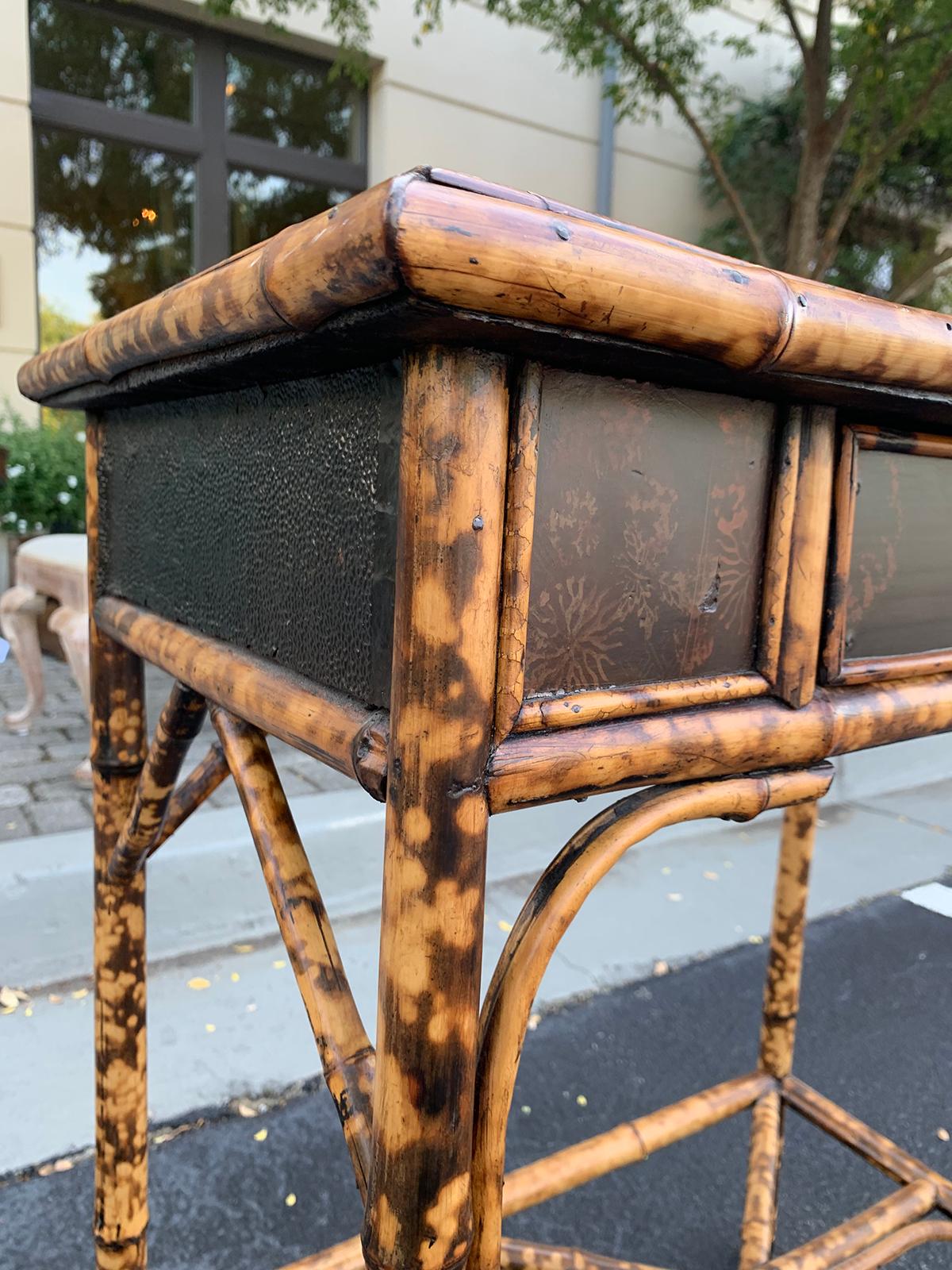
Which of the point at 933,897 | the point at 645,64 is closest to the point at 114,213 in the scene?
the point at 645,64

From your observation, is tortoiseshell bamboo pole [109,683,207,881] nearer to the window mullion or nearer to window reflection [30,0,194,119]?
the window mullion

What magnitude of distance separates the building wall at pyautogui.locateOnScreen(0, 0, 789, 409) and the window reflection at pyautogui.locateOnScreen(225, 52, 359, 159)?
0.69ft

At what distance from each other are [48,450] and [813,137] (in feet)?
12.9

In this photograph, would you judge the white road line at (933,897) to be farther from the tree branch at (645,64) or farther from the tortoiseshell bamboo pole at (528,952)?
the tree branch at (645,64)

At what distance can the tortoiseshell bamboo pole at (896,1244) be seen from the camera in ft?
3.65

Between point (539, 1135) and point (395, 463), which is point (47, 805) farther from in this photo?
point (395, 463)

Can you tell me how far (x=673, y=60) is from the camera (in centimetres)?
439

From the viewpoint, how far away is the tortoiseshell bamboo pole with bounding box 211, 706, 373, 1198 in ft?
1.94

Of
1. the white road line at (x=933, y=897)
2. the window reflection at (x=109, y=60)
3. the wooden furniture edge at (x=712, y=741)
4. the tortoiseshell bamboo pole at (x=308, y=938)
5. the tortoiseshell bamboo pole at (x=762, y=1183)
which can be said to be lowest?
the white road line at (x=933, y=897)

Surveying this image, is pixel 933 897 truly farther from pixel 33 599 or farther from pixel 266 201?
pixel 266 201

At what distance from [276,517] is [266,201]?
19.6ft

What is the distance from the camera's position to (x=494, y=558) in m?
0.46

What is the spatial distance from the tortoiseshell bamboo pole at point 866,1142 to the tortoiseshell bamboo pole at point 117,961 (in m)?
0.97

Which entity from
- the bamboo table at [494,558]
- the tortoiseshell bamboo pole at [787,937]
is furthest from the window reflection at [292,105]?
the bamboo table at [494,558]
